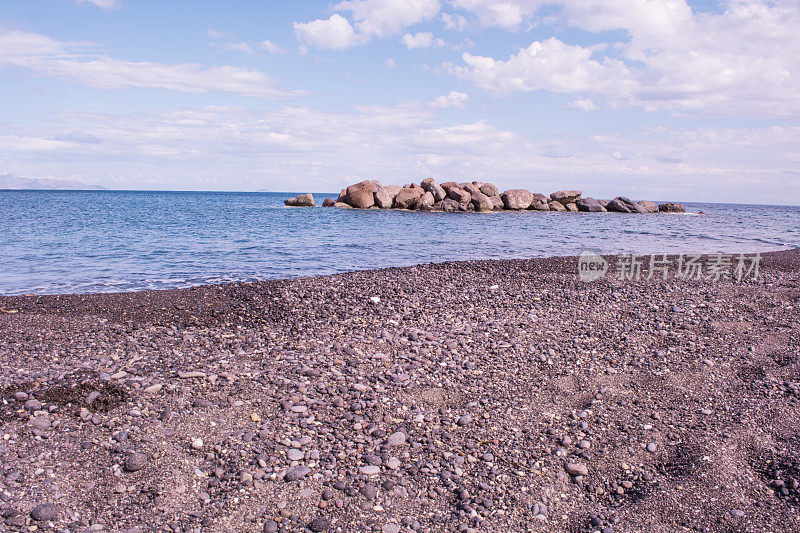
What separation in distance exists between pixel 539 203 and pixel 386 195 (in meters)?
22.2

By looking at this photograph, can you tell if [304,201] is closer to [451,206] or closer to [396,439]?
[451,206]

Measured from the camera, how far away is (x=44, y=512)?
4277 millimetres

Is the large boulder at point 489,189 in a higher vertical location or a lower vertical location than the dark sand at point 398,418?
higher

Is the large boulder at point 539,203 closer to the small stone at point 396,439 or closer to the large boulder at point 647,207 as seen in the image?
the large boulder at point 647,207

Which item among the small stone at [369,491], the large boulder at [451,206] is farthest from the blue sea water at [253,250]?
the large boulder at [451,206]

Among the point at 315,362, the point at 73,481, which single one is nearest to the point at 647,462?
the point at 315,362

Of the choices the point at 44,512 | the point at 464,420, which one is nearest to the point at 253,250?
the point at 464,420

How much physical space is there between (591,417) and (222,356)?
5242 mm

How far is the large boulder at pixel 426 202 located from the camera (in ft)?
200

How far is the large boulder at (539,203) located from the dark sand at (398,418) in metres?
61.1

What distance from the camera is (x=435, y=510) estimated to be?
459 centimetres

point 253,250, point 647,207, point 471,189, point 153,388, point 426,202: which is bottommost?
point 153,388

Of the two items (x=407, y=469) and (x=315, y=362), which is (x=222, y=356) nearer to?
(x=315, y=362)

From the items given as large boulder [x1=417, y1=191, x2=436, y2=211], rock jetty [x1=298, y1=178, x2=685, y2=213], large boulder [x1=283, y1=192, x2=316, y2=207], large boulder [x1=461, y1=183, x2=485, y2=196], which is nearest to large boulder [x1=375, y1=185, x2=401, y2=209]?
rock jetty [x1=298, y1=178, x2=685, y2=213]
